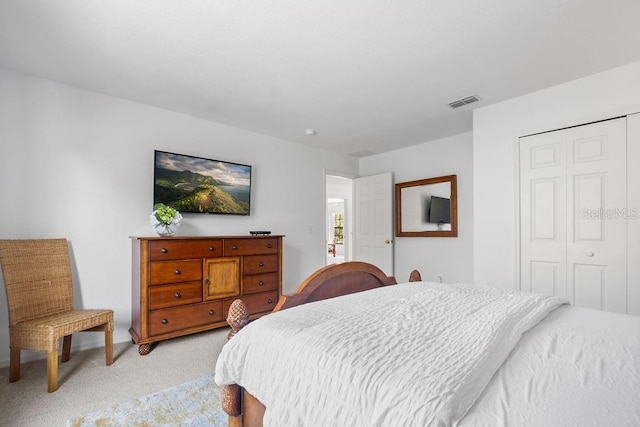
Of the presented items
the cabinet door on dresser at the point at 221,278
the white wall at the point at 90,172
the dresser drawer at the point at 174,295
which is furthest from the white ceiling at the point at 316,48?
the dresser drawer at the point at 174,295

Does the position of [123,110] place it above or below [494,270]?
above

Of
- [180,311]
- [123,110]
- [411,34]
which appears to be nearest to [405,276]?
[180,311]

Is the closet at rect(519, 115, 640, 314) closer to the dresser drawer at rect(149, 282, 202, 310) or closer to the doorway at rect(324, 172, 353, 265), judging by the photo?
the dresser drawer at rect(149, 282, 202, 310)

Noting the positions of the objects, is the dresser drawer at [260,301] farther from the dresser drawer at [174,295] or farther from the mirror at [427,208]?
the mirror at [427,208]

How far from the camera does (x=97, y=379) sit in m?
2.25

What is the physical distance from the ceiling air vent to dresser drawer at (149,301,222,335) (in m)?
3.14

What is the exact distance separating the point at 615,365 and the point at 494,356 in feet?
1.23

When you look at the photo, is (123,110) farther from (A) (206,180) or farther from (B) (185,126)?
(A) (206,180)

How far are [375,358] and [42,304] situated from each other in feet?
9.30

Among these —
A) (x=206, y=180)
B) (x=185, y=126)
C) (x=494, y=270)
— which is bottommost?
(x=494, y=270)

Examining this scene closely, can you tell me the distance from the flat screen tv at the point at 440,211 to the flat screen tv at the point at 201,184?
2.59 m

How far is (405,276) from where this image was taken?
15.5ft

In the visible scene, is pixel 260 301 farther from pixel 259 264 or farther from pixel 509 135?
pixel 509 135

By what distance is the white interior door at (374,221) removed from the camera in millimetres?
4867
